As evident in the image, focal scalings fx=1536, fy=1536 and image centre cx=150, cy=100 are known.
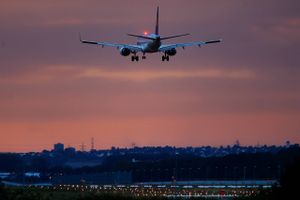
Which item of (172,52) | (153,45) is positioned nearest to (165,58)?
(172,52)

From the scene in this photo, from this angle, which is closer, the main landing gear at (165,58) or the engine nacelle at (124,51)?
the main landing gear at (165,58)

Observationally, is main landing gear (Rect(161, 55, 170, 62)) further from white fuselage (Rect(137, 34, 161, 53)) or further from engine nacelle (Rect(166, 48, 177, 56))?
white fuselage (Rect(137, 34, 161, 53))

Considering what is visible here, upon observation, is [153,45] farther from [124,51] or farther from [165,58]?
[165,58]

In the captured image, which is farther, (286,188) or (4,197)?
(4,197)

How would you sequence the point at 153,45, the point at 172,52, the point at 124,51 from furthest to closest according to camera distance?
the point at 153,45
the point at 124,51
the point at 172,52

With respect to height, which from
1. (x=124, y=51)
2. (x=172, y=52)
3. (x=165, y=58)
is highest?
(x=124, y=51)

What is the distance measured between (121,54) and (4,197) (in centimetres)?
2342

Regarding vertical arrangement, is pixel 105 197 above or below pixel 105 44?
below

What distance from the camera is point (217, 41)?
190 metres

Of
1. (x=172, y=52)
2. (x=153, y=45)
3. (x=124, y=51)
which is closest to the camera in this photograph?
(x=172, y=52)

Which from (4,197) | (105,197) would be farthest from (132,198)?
(4,197)

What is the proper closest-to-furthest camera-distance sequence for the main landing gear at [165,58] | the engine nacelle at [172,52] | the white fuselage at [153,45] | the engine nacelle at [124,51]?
1. the main landing gear at [165,58]
2. the engine nacelle at [172,52]
3. the engine nacelle at [124,51]
4. the white fuselage at [153,45]

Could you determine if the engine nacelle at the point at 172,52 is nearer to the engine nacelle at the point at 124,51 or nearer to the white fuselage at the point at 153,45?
the white fuselage at the point at 153,45

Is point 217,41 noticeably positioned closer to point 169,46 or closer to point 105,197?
point 169,46
